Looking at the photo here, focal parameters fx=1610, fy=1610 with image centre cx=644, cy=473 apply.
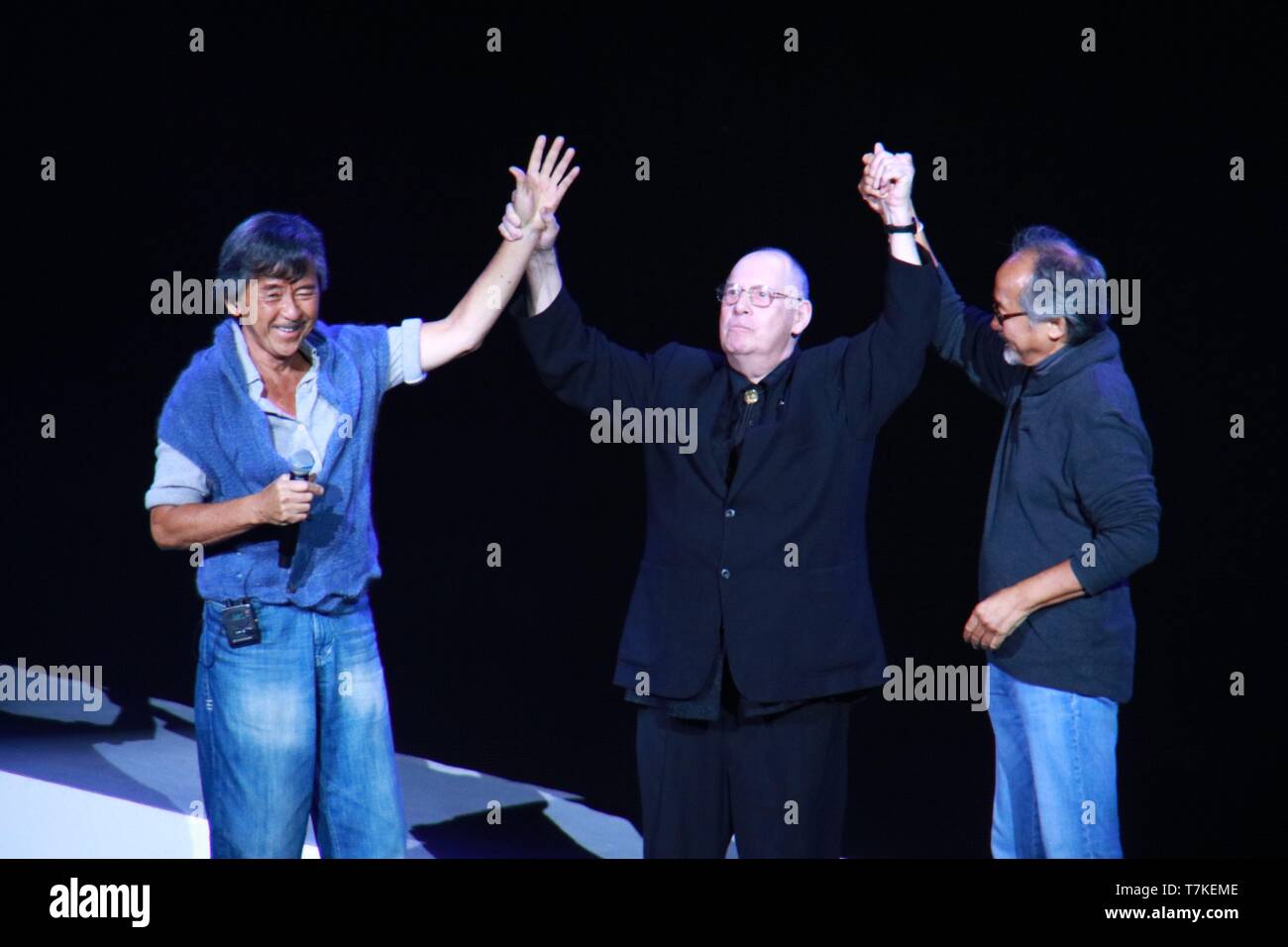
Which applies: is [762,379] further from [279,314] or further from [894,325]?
[279,314]

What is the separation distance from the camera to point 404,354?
329 centimetres

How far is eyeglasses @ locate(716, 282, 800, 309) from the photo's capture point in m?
3.26

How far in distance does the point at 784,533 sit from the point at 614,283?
3.62 ft

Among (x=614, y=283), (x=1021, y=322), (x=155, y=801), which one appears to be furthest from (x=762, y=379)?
(x=155, y=801)

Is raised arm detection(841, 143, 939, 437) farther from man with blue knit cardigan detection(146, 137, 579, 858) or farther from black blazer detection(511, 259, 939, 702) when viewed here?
man with blue knit cardigan detection(146, 137, 579, 858)

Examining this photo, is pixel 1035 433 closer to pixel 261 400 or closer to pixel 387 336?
pixel 387 336

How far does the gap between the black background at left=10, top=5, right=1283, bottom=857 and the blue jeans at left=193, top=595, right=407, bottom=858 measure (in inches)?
41.2

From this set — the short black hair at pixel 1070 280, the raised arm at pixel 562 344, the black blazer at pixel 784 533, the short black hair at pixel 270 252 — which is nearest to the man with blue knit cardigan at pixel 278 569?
the short black hair at pixel 270 252

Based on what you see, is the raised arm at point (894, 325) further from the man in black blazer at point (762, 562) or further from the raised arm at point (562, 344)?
the raised arm at point (562, 344)

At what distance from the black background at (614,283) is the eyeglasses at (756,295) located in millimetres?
715

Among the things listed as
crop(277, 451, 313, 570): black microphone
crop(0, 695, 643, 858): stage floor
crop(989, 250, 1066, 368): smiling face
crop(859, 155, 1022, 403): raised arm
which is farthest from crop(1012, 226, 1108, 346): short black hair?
crop(0, 695, 643, 858): stage floor

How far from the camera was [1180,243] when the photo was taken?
3.84 metres

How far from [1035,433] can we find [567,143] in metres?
1.48

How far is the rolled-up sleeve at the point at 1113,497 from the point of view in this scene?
3107 mm
